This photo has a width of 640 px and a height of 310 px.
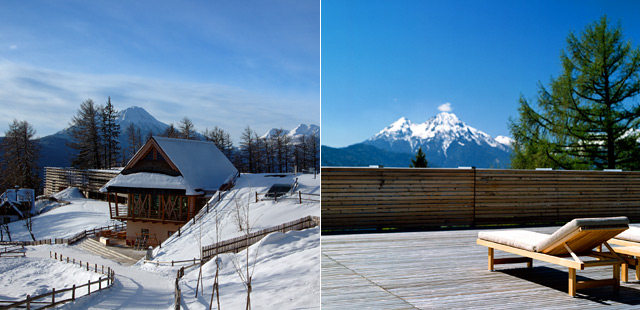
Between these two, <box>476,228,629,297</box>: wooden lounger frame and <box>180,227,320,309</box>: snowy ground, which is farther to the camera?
<box>180,227,320,309</box>: snowy ground

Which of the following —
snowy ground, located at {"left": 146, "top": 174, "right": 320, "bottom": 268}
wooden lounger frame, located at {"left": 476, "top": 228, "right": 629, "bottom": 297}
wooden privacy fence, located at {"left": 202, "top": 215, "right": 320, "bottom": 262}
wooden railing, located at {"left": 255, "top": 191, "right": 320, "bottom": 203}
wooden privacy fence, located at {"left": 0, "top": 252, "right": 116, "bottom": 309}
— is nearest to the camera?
wooden privacy fence, located at {"left": 0, "top": 252, "right": 116, "bottom": 309}

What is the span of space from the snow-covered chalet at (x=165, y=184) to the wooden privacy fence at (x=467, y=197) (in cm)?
222

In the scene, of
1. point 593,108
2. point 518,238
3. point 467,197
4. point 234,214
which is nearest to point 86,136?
point 234,214

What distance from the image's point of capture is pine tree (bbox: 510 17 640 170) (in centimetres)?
1288

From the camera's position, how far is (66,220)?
236cm

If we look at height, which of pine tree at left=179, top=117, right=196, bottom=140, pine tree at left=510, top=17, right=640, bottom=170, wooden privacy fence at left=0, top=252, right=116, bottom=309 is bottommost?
wooden privacy fence at left=0, top=252, right=116, bottom=309

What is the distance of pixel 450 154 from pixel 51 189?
192 metres

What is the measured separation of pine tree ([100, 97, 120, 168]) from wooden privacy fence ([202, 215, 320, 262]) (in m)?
0.85

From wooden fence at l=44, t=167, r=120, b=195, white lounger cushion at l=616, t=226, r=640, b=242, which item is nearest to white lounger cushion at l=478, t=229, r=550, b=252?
white lounger cushion at l=616, t=226, r=640, b=242

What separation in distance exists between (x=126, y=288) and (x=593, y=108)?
14234mm

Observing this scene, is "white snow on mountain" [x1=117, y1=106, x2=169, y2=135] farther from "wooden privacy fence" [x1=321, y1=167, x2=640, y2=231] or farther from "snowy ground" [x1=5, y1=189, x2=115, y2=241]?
"wooden privacy fence" [x1=321, y1=167, x2=640, y2=231]

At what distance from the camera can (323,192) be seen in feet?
18.2

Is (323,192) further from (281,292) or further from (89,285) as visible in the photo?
(89,285)

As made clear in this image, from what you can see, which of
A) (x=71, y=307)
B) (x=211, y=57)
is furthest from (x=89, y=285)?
(x=211, y=57)
